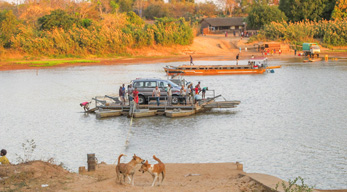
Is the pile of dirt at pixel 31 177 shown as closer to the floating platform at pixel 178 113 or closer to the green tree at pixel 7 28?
the floating platform at pixel 178 113

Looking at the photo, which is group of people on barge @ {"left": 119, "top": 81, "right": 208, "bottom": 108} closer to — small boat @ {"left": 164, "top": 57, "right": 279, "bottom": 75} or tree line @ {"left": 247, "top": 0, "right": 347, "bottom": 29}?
small boat @ {"left": 164, "top": 57, "right": 279, "bottom": 75}

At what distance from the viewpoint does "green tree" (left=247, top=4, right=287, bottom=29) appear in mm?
91000

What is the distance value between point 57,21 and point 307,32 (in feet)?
140

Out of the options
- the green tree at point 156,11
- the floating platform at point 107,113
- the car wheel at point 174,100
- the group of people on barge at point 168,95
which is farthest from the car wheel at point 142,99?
the green tree at point 156,11

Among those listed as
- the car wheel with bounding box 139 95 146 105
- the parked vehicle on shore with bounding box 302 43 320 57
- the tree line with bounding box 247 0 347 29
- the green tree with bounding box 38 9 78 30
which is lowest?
the car wheel with bounding box 139 95 146 105

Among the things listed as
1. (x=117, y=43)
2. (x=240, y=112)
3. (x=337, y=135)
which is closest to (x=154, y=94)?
(x=240, y=112)

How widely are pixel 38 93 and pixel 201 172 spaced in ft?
102

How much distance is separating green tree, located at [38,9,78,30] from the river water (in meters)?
33.9

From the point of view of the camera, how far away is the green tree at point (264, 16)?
91.0m

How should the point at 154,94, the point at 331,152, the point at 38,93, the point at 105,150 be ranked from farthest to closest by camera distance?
the point at 38,93 < the point at 154,94 < the point at 105,150 < the point at 331,152

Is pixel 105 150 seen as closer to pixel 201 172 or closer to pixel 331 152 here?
pixel 201 172

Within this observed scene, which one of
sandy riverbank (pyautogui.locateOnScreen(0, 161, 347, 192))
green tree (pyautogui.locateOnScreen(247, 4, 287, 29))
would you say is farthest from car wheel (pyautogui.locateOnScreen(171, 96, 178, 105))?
green tree (pyautogui.locateOnScreen(247, 4, 287, 29))

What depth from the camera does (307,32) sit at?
3369 inches

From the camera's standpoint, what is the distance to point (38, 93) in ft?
148
